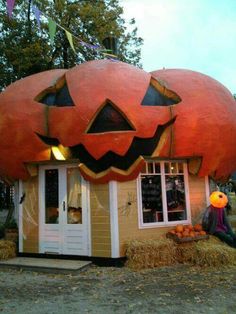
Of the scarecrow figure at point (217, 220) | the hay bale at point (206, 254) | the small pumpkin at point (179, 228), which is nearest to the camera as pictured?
the hay bale at point (206, 254)

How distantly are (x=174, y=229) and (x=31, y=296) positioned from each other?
402cm

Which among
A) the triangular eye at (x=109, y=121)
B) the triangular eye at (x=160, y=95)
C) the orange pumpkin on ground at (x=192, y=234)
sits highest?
the triangular eye at (x=160, y=95)

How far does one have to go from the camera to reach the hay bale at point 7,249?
9.41 m

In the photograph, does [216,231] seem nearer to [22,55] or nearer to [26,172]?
[26,172]

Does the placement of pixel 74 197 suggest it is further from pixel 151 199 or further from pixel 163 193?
pixel 163 193

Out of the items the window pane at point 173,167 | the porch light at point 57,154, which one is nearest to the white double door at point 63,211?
the porch light at point 57,154

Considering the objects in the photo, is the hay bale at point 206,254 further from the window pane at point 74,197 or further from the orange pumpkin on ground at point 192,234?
the window pane at point 74,197

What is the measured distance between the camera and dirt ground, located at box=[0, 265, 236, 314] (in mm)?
5660

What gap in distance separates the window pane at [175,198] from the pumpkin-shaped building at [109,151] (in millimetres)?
24

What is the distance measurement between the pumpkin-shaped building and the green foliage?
9269mm

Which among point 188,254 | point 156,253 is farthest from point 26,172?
point 188,254

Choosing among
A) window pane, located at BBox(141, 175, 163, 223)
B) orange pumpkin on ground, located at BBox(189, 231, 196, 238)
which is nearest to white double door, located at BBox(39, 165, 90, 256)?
window pane, located at BBox(141, 175, 163, 223)

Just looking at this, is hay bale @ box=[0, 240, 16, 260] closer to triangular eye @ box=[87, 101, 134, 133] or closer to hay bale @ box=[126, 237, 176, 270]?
hay bale @ box=[126, 237, 176, 270]

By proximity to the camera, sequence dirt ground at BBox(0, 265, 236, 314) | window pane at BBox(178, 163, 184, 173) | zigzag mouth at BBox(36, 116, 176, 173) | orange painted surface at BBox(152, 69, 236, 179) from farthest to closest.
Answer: window pane at BBox(178, 163, 184, 173) → orange painted surface at BBox(152, 69, 236, 179) → zigzag mouth at BBox(36, 116, 176, 173) → dirt ground at BBox(0, 265, 236, 314)
